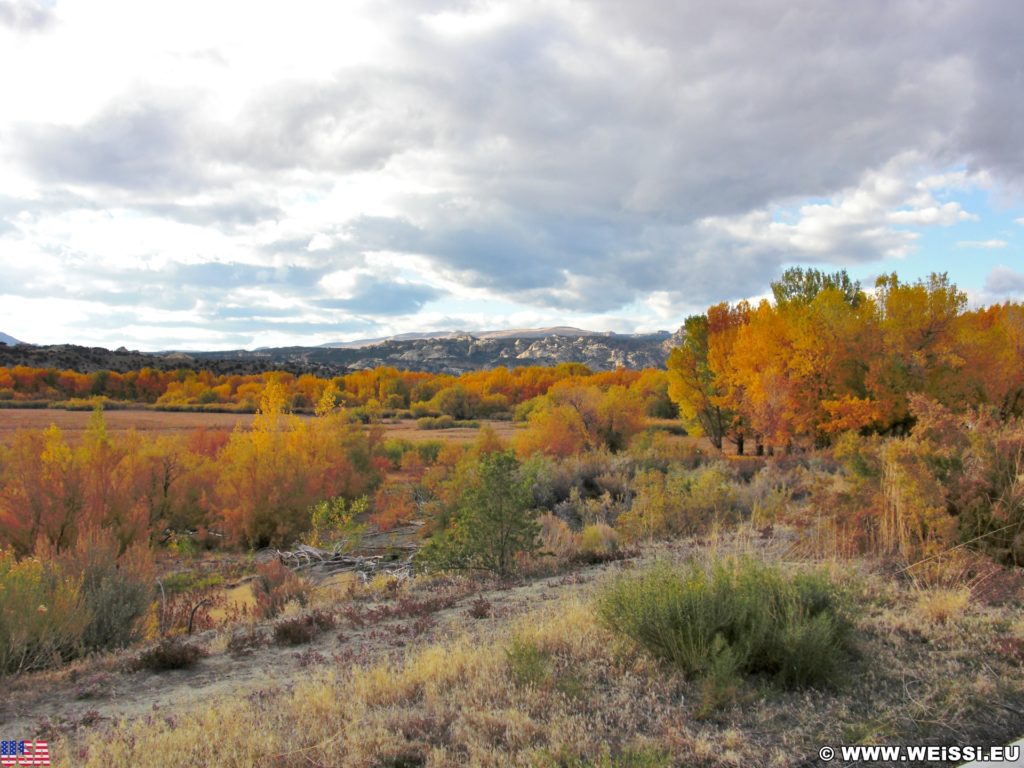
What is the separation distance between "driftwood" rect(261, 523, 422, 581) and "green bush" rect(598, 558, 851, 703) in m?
7.07

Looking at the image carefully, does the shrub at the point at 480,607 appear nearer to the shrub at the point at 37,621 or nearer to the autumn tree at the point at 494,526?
the autumn tree at the point at 494,526

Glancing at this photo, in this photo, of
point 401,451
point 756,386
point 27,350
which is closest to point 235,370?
point 27,350

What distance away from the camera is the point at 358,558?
1587 centimetres

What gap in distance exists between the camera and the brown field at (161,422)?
141ft

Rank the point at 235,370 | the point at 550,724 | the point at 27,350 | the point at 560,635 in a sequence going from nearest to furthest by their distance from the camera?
the point at 550,724, the point at 560,635, the point at 27,350, the point at 235,370

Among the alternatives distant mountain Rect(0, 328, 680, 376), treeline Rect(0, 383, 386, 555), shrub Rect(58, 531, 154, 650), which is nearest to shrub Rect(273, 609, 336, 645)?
shrub Rect(58, 531, 154, 650)

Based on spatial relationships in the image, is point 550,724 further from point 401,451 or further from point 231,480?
point 401,451

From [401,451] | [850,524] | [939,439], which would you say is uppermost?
[939,439]

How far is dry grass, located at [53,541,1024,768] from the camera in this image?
4.07 metres

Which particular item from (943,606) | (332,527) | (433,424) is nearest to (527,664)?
(943,606)

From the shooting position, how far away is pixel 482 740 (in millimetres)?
4141

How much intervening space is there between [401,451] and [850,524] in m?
28.6

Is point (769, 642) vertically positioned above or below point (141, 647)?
above

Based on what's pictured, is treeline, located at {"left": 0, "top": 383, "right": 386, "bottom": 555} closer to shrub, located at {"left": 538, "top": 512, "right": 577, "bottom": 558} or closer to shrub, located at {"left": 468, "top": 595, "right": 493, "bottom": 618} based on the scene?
shrub, located at {"left": 468, "top": 595, "right": 493, "bottom": 618}
